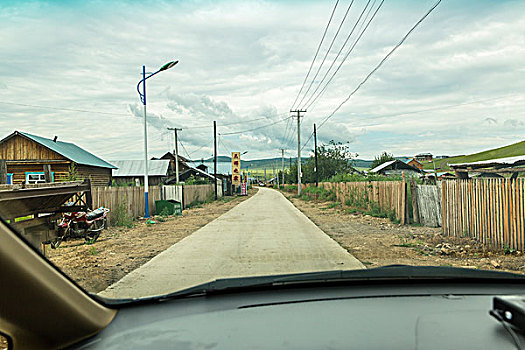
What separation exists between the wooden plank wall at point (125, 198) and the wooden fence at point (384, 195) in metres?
11.0

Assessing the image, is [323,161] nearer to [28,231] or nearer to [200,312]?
[28,231]

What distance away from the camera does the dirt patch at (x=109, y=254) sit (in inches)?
292

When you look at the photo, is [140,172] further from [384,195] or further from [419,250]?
[419,250]

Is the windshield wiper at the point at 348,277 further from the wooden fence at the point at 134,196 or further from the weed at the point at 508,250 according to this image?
the wooden fence at the point at 134,196

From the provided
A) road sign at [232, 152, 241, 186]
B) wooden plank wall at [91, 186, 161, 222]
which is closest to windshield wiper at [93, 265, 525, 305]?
wooden plank wall at [91, 186, 161, 222]

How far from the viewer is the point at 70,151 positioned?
96.4 feet

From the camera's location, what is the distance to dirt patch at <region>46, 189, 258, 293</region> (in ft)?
24.3

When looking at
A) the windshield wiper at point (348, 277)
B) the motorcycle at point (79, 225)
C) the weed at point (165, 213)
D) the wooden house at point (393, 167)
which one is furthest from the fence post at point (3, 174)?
the wooden house at point (393, 167)

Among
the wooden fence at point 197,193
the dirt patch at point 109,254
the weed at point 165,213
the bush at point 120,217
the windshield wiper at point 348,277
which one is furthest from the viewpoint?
the wooden fence at point 197,193

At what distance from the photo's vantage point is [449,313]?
6.89 ft

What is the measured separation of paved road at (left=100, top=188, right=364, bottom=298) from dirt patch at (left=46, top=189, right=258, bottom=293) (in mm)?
338

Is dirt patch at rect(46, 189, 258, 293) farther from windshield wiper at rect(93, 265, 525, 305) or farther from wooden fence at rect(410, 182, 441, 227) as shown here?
wooden fence at rect(410, 182, 441, 227)

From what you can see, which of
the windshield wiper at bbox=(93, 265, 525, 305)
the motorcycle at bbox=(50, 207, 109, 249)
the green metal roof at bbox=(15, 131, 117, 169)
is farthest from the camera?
the green metal roof at bbox=(15, 131, 117, 169)

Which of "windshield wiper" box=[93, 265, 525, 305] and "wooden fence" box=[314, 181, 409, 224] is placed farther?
"wooden fence" box=[314, 181, 409, 224]
